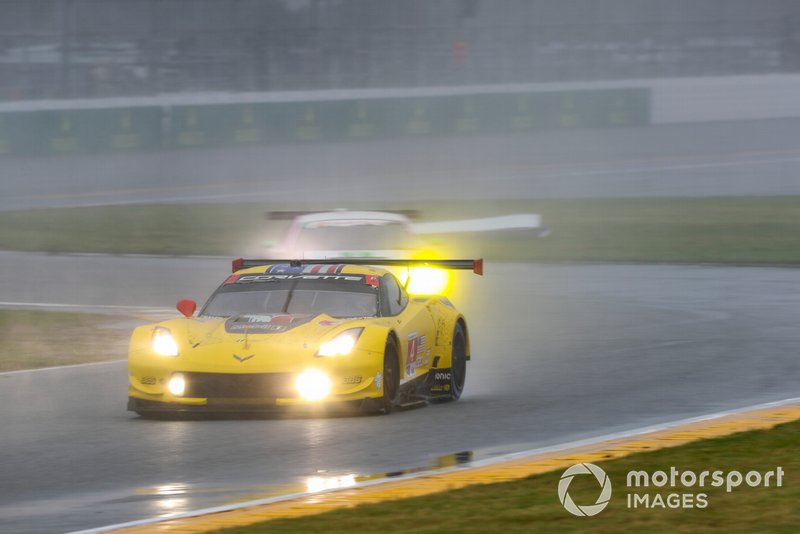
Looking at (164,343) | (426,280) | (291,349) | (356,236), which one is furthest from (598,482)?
(356,236)

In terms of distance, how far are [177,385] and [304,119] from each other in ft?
114

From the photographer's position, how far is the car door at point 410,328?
463 inches

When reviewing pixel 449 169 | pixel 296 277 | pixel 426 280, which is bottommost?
pixel 296 277

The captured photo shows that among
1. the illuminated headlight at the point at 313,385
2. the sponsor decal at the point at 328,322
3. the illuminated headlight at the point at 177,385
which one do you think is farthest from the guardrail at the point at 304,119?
the illuminated headlight at the point at 313,385

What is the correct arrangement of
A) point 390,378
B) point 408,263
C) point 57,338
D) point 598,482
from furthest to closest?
point 57,338, point 408,263, point 390,378, point 598,482

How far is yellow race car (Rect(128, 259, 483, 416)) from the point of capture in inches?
432

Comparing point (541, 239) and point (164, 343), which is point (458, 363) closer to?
point (164, 343)

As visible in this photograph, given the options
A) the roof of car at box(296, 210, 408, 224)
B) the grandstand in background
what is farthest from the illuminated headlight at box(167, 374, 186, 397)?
the grandstand in background

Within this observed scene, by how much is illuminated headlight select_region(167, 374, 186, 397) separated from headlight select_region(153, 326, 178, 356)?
0.17m

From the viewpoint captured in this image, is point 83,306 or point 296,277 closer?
point 296,277

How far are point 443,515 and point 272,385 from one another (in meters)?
3.70

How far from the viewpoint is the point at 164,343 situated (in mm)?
11312

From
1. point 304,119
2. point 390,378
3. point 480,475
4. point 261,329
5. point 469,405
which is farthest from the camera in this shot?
point 304,119

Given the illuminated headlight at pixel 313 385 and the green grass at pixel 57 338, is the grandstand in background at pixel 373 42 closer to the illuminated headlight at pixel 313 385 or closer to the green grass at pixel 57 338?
the green grass at pixel 57 338
